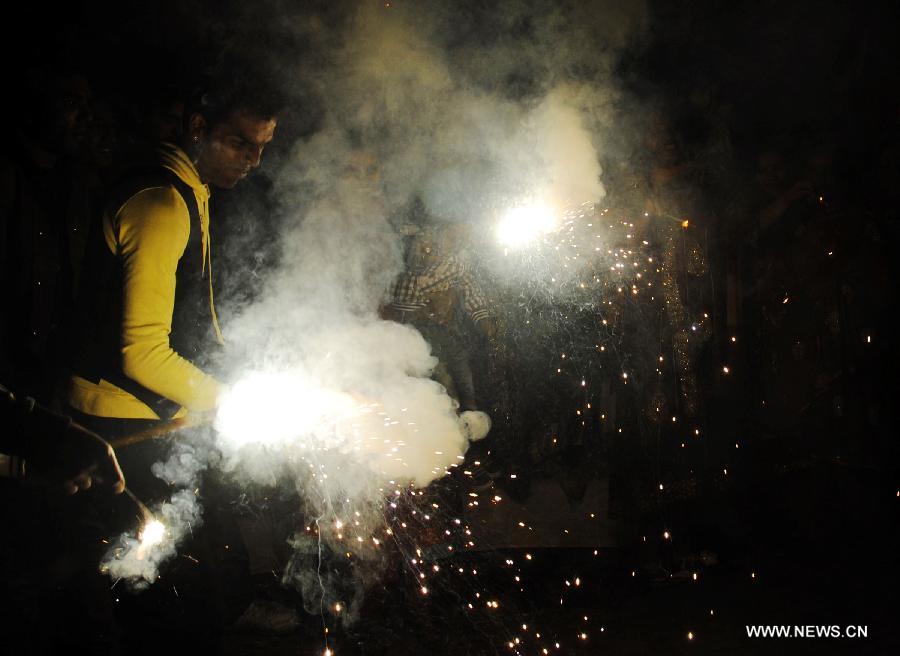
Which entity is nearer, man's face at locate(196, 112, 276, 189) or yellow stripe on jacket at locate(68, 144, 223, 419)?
yellow stripe on jacket at locate(68, 144, 223, 419)

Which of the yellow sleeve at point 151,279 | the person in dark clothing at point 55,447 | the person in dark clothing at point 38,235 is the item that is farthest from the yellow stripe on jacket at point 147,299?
the person in dark clothing at point 55,447

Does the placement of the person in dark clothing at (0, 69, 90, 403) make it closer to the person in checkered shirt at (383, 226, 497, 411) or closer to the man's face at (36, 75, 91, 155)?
the man's face at (36, 75, 91, 155)

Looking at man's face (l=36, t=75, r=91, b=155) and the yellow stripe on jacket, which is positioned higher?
man's face (l=36, t=75, r=91, b=155)

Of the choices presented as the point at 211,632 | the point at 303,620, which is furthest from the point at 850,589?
the point at 211,632

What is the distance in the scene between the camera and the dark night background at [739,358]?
3.94 metres

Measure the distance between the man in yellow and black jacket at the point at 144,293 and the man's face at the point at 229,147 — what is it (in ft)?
0.14

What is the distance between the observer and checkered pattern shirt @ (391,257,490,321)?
4.60 meters

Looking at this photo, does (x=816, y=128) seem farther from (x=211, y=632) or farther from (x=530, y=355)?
(x=211, y=632)

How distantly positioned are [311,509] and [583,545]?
79.8 inches

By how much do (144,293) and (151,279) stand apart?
0.06m

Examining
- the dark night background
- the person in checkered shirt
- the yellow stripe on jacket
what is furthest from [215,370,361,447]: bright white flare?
the person in checkered shirt

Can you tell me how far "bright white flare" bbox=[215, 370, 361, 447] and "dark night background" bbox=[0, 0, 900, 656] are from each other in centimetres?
70

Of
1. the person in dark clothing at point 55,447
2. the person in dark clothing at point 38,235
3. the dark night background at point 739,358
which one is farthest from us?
the dark night background at point 739,358

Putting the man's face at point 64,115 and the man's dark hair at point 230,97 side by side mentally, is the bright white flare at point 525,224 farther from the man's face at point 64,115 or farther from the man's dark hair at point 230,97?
the man's face at point 64,115
